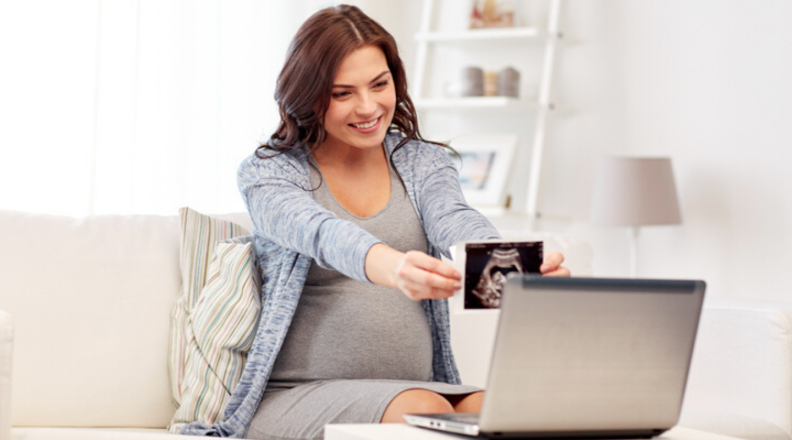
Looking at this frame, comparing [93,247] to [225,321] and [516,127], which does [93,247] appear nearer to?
[225,321]

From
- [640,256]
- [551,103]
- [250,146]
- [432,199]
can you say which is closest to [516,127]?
[551,103]

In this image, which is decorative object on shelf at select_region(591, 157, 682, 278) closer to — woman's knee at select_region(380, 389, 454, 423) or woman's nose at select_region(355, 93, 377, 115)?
woman's nose at select_region(355, 93, 377, 115)

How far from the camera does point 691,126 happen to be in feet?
11.2

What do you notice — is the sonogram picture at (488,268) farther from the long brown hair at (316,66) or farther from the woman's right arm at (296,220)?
the long brown hair at (316,66)

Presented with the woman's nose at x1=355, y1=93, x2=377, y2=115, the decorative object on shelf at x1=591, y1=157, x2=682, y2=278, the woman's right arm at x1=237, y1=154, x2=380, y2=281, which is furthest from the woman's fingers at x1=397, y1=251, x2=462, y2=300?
the decorative object on shelf at x1=591, y1=157, x2=682, y2=278

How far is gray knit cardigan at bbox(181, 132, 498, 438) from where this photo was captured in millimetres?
1410

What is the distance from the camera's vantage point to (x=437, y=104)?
3.65 metres

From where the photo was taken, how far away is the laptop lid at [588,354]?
0.85 meters

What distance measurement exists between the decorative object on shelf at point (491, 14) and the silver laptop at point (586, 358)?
282 centimetres

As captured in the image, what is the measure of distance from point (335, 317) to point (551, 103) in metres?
2.25

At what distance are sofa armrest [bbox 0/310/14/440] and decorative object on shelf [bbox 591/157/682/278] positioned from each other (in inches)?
93.9

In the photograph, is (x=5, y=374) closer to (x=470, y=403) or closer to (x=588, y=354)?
(x=470, y=403)

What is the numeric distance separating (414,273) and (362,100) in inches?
22.6

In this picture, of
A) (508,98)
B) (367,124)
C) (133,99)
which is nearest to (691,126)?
(508,98)
